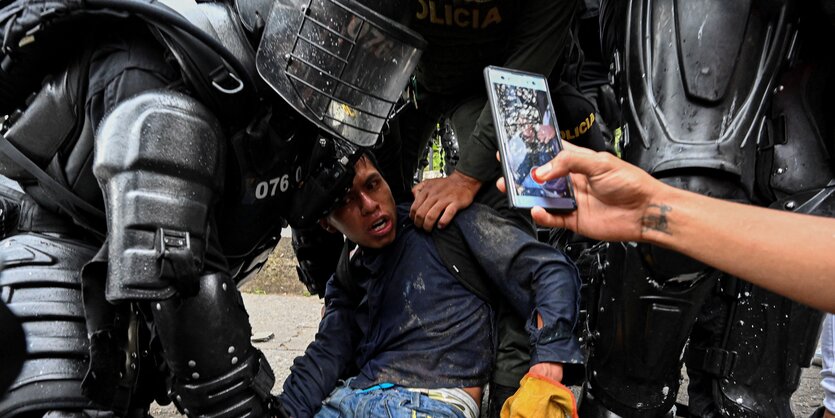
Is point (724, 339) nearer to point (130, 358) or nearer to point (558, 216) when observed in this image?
point (558, 216)

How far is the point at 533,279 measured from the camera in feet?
5.86

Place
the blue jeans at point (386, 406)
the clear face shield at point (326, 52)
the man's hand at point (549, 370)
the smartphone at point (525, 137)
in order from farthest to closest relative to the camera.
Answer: the blue jeans at point (386, 406), the man's hand at point (549, 370), the clear face shield at point (326, 52), the smartphone at point (525, 137)

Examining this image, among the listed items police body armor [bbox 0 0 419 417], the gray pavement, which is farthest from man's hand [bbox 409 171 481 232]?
the gray pavement

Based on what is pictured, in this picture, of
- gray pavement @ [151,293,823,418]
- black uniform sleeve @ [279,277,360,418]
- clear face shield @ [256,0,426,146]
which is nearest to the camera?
clear face shield @ [256,0,426,146]

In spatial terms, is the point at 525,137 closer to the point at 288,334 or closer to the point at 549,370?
the point at 549,370

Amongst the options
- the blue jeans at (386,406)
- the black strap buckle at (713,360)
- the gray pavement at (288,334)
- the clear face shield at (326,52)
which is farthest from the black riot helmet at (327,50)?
the gray pavement at (288,334)

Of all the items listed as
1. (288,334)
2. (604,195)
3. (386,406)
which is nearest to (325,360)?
(386,406)

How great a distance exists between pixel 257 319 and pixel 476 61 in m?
2.20

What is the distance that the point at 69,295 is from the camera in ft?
5.03

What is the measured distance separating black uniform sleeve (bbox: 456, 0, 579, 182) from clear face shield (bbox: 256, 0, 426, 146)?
46cm

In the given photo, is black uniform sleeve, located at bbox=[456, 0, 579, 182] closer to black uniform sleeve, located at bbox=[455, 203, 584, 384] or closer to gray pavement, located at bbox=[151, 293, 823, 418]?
black uniform sleeve, located at bbox=[455, 203, 584, 384]

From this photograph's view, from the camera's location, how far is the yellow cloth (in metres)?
1.55

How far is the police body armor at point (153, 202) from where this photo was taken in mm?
1319

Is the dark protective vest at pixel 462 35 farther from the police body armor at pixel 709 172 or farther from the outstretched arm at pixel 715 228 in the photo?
the outstretched arm at pixel 715 228
